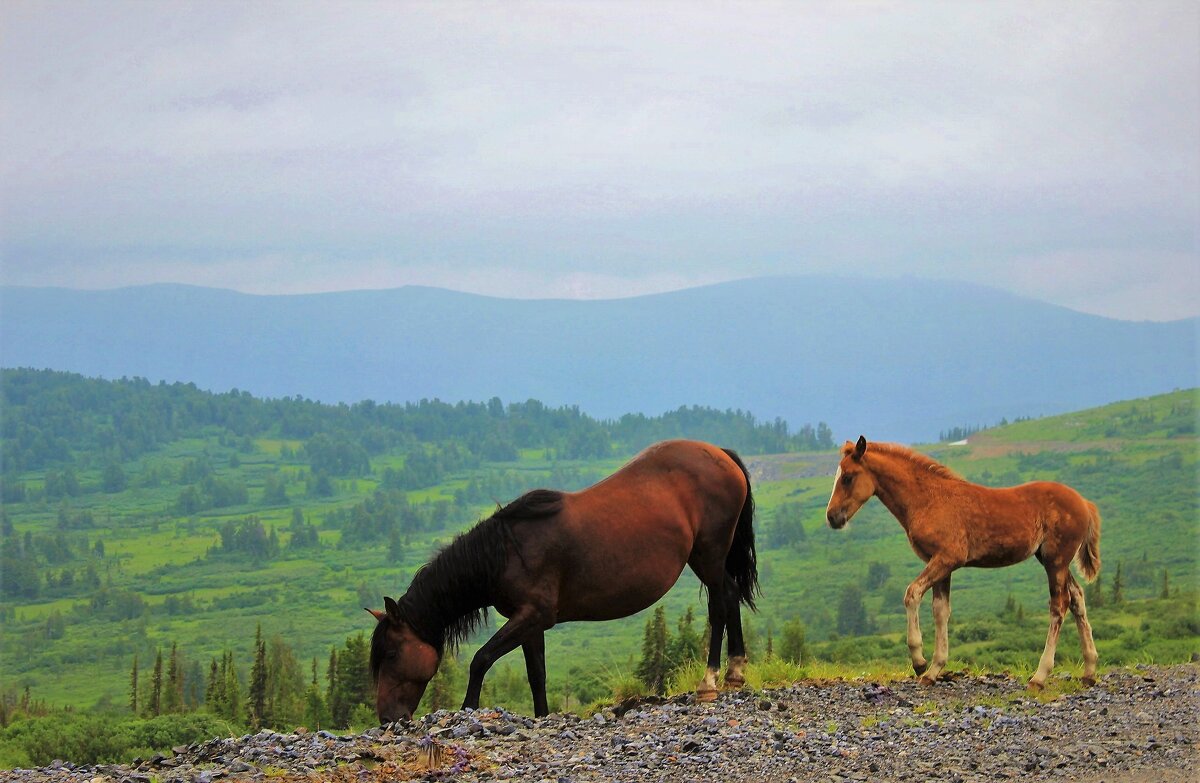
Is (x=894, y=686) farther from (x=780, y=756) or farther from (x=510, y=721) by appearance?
(x=510, y=721)

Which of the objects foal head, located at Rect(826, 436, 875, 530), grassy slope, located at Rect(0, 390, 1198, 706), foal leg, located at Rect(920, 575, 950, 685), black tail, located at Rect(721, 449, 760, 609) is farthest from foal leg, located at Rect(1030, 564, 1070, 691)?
grassy slope, located at Rect(0, 390, 1198, 706)

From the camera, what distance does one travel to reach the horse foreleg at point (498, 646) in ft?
44.3

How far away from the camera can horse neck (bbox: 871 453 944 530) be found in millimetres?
15148

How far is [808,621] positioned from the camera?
379 ft

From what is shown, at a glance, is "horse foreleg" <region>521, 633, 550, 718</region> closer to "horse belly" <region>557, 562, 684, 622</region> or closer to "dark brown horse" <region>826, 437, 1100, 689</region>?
"horse belly" <region>557, 562, 684, 622</region>

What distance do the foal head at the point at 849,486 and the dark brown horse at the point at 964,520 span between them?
0.04 ft

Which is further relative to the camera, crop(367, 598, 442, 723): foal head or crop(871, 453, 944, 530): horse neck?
crop(871, 453, 944, 530): horse neck

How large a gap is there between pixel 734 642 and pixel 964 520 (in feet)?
9.95

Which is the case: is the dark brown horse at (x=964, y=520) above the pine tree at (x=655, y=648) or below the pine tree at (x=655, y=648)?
above

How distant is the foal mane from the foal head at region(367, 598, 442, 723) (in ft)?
19.1

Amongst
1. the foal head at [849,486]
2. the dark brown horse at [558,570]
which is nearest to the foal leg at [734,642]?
the dark brown horse at [558,570]

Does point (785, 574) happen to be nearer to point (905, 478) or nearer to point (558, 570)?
point (905, 478)

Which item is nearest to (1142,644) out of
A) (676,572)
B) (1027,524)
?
(1027,524)

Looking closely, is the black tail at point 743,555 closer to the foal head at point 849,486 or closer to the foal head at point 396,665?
the foal head at point 849,486
